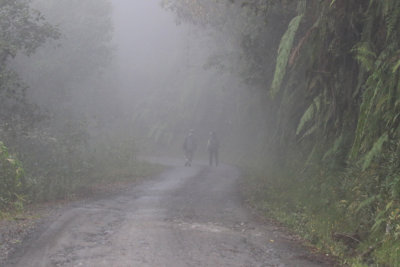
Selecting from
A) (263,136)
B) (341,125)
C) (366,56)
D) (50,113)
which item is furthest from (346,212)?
(263,136)

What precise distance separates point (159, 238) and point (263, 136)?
19.1m

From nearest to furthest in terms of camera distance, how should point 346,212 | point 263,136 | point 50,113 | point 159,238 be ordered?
point 159,238
point 346,212
point 50,113
point 263,136

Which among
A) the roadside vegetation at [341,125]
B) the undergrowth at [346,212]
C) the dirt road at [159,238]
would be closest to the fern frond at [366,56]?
the roadside vegetation at [341,125]

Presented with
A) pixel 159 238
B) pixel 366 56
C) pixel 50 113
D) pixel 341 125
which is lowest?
pixel 159 238

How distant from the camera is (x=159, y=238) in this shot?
736cm

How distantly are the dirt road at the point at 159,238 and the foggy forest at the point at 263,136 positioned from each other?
2.6 inches

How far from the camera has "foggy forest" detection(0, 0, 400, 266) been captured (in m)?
6.77

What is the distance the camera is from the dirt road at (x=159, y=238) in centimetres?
628

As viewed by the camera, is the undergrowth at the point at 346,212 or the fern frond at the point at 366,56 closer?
the undergrowth at the point at 346,212

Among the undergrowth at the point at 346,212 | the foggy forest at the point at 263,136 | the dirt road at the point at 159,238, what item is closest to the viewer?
the dirt road at the point at 159,238

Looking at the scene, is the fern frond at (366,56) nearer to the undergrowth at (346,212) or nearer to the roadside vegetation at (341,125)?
the roadside vegetation at (341,125)

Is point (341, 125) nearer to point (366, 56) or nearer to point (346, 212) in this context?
point (346, 212)

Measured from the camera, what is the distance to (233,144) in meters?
32.5

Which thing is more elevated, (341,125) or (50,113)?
(50,113)
